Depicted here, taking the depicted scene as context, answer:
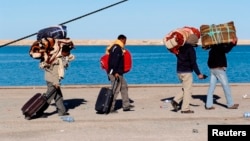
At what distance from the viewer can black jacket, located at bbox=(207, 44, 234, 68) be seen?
13.4 metres

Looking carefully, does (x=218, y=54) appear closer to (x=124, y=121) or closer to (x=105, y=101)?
(x=105, y=101)

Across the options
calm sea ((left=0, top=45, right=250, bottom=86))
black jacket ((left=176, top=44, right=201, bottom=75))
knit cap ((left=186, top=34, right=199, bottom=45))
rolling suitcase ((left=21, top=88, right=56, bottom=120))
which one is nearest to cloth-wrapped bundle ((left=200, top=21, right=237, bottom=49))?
knit cap ((left=186, top=34, right=199, bottom=45))

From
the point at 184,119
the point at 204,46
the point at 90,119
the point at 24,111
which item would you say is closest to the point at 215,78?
the point at 204,46

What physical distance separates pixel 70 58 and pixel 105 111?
51.7 inches

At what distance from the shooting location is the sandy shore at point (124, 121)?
10438 millimetres

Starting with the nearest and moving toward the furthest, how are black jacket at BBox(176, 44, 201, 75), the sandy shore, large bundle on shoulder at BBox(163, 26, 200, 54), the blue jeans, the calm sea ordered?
the sandy shore → black jacket at BBox(176, 44, 201, 75) → large bundle on shoulder at BBox(163, 26, 200, 54) → the blue jeans → the calm sea

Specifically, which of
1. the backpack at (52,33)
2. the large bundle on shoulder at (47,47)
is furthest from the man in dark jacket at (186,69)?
the backpack at (52,33)

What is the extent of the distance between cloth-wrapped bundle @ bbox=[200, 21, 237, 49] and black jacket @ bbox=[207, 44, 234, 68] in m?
0.11

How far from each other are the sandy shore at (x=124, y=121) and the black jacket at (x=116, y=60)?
0.92 metres

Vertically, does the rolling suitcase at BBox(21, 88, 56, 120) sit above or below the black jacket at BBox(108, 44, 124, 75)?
below

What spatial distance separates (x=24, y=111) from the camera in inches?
492

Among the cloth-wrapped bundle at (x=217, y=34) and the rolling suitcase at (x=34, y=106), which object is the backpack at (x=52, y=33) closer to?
the rolling suitcase at (x=34, y=106)

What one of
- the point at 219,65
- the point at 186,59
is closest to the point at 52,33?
the point at 186,59

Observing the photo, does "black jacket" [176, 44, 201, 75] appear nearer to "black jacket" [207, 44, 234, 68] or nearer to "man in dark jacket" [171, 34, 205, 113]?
"man in dark jacket" [171, 34, 205, 113]
